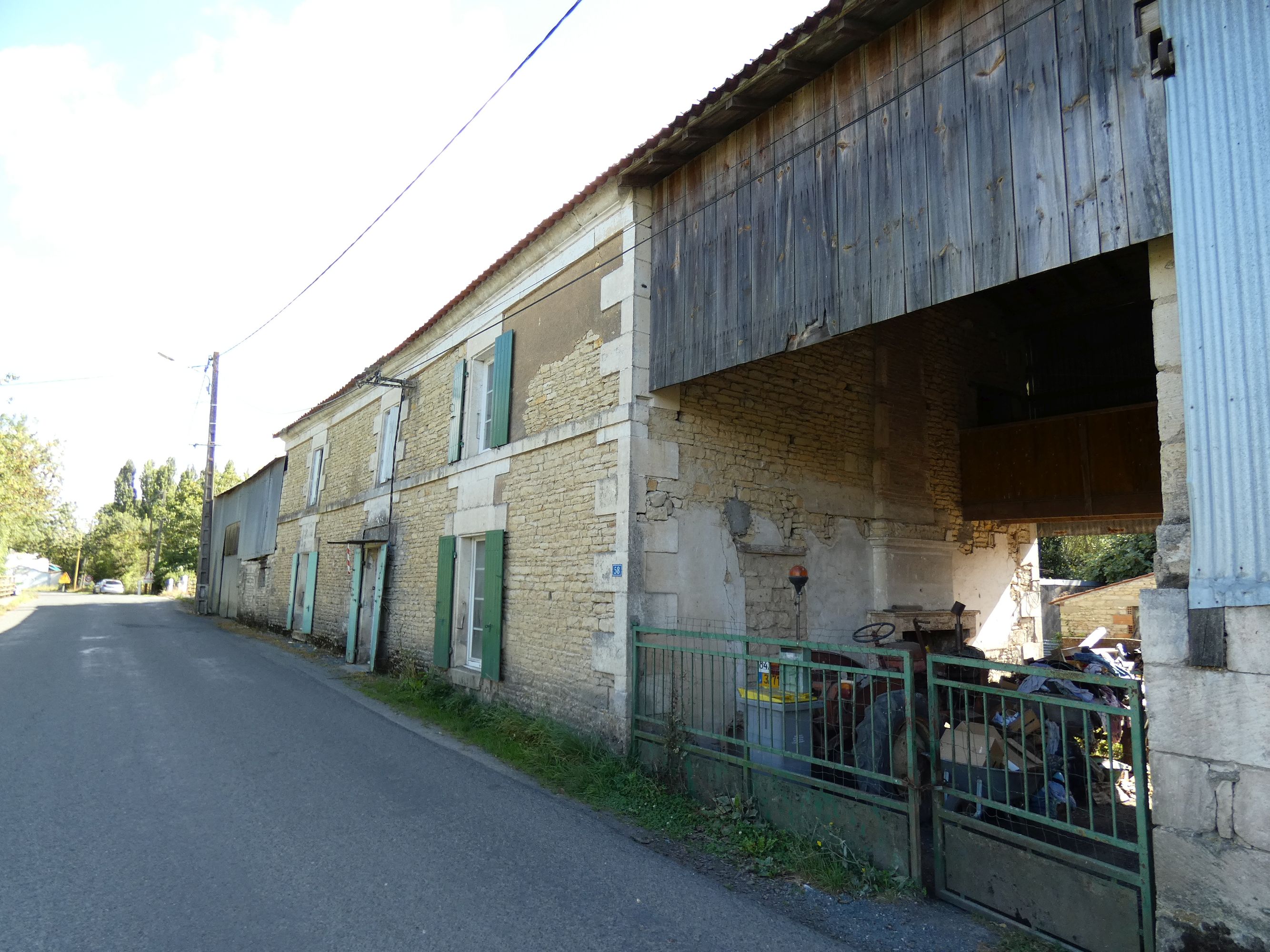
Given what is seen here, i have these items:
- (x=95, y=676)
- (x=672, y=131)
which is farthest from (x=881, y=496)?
(x=95, y=676)

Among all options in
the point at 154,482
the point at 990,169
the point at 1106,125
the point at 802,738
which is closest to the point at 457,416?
the point at 802,738

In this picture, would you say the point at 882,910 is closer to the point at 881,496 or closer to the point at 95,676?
the point at 881,496

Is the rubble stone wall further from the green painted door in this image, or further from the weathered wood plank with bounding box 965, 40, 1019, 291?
the green painted door

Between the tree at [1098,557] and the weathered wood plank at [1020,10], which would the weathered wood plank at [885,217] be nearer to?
the weathered wood plank at [1020,10]

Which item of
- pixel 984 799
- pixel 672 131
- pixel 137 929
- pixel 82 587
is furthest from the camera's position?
pixel 82 587

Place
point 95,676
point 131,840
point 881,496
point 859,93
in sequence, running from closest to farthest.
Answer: point 131,840 → point 859,93 → point 881,496 → point 95,676

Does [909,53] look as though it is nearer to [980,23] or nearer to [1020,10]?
[980,23]

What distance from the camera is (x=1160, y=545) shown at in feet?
11.3

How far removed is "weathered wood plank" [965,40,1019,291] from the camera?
4.15m

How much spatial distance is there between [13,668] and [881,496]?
12.6 m

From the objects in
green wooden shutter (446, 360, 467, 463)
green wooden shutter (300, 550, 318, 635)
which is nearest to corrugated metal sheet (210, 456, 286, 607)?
green wooden shutter (300, 550, 318, 635)

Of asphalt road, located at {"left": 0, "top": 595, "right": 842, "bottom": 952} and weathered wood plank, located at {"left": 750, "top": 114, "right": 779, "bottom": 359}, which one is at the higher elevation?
weathered wood plank, located at {"left": 750, "top": 114, "right": 779, "bottom": 359}

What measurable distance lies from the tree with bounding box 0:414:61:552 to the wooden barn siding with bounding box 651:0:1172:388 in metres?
25.3

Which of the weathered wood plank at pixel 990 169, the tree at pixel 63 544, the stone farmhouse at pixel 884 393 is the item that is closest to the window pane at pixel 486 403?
the stone farmhouse at pixel 884 393
